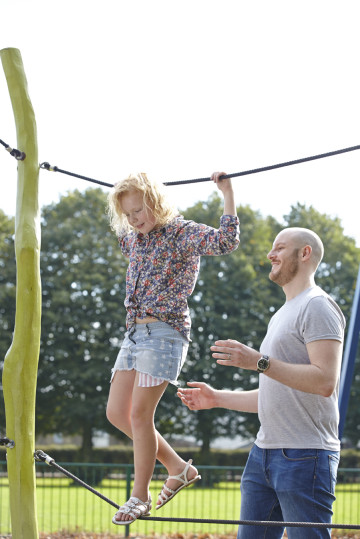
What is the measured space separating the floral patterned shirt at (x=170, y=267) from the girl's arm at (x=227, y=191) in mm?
49

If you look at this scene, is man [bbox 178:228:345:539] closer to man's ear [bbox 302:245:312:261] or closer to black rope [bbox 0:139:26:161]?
man's ear [bbox 302:245:312:261]

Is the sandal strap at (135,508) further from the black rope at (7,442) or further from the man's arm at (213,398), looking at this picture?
the black rope at (7,442)

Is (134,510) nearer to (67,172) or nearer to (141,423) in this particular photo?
(141,423)

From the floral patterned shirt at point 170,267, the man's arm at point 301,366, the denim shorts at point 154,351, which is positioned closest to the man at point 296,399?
the man's arm at point 301,366

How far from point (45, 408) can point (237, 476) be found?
491 inches

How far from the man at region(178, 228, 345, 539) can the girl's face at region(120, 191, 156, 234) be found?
0.68m

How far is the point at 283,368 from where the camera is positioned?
271cm

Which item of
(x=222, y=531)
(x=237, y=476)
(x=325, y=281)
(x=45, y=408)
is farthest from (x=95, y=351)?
(x=222, y=531)

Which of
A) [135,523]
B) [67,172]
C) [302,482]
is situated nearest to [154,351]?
[302,482]

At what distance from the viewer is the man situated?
2.71 meters

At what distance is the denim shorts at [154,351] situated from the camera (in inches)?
129

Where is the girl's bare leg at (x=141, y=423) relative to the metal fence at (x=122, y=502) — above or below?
above

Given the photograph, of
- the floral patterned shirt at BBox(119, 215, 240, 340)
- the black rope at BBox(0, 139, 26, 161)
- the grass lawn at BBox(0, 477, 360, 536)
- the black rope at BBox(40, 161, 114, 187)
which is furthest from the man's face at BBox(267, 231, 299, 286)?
the grass lawn at BBox(0, 477, 360, 536)

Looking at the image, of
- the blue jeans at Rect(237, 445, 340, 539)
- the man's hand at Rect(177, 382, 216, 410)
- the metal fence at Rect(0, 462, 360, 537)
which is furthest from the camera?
the metal fence at Rect(0, 462, 360, 537)
